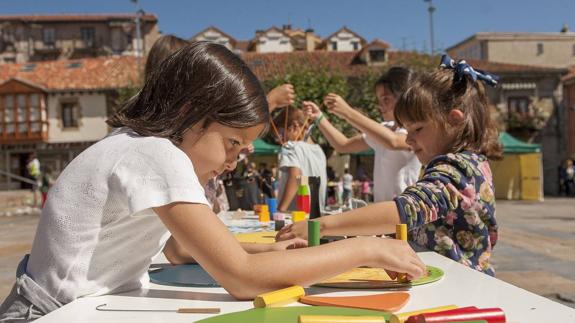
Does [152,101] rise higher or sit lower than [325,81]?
lower

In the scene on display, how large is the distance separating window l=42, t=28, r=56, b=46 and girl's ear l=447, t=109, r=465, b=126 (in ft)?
118

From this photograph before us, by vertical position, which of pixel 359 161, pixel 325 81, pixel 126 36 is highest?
pixel 126 36

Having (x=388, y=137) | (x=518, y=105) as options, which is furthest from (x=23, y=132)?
(x=388, y=137)

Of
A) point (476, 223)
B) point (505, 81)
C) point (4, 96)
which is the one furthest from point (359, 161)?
point (476, 223)

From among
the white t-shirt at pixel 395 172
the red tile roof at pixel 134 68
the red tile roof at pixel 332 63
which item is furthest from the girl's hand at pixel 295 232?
the red tile roof at pixel 134 68

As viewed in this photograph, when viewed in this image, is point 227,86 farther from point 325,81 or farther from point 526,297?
point 325,81

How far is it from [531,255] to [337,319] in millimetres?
6041

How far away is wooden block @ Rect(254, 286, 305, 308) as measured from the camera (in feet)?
3.17

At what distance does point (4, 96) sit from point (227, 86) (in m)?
27.0

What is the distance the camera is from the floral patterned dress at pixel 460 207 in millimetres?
1574

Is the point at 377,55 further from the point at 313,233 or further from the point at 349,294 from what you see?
the point at 349,294

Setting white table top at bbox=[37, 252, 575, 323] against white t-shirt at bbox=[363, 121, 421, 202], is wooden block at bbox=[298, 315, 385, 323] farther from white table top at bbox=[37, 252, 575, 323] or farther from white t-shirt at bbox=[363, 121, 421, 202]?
white t-shirt at bbox=[363, 121, 421, 202]

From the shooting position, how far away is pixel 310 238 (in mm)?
1367

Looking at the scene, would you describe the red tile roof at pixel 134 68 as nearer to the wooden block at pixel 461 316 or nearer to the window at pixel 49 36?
the window at pixel 49 36
